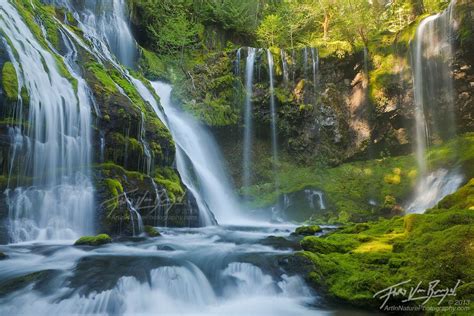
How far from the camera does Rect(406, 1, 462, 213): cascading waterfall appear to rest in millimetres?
15242

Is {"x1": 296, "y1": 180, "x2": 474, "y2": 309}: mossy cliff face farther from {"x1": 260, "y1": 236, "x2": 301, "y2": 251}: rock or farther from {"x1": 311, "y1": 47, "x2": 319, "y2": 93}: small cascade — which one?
{"x1": 311, "y1": 47, "x2": 319, "y2": 93}: small cascade

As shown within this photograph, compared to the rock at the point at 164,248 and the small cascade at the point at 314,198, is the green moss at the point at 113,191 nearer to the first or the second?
the rock at the point at 164,248

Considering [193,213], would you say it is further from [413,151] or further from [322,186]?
[413,151]

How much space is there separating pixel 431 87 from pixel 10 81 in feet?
53.8

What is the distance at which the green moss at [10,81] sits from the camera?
29.1ft

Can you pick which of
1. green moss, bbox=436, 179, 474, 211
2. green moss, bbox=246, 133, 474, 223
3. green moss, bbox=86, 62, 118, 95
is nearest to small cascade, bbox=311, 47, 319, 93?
green moss, bbox=246, 133, 474, 223

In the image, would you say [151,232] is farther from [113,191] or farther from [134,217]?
[113,191]

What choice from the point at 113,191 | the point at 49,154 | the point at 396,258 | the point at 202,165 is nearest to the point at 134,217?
the point at 113,191

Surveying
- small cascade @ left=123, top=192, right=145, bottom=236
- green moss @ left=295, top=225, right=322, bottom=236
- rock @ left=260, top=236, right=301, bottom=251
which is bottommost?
rock @ left=260, top=236, right=301, bottom=251

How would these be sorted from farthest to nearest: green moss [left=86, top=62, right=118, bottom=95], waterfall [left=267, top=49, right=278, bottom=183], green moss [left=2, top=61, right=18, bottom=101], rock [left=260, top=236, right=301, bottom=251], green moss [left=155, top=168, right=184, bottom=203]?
waterfall [left=267, top=49, right=278, bottom=183] → green moss [left=86, top=62, right=118, bottom=95] → green moss [left=155, top=168, right=184, bottom=203] → green moss [left=2, top=61, right=18, bottom=101] → rock [left=260, top=236, right=301, bottom=251]

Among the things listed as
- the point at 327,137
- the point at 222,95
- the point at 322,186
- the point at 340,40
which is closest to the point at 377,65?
the point at 340,40

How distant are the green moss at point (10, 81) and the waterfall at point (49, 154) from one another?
214 millimetres

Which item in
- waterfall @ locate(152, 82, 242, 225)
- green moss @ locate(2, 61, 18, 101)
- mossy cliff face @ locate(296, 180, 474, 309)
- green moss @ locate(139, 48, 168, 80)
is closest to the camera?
mossy cliff face @ locate(296, 180, 474, 309)

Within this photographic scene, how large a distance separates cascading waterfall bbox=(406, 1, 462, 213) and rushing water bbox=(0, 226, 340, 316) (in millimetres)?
10617
